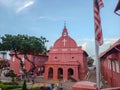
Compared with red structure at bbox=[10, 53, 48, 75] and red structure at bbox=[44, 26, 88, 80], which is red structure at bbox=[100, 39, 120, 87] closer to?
red structure at bbox=[44, 26, 88, 80]

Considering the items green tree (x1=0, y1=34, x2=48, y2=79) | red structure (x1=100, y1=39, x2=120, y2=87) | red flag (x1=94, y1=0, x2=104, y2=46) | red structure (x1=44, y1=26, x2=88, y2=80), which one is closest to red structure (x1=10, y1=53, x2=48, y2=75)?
red structure (x1=44, y1=26, x2=88, y2=80)

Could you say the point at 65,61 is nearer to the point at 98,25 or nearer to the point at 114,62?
the point at 114,62

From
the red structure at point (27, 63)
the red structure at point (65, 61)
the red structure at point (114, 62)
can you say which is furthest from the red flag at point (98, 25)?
the red structure at point (27, 63)

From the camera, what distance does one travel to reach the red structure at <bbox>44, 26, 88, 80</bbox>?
35.0 meters

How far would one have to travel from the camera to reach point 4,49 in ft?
99.8

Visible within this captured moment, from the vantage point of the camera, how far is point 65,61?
36344mm

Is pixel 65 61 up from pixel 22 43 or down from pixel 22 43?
down

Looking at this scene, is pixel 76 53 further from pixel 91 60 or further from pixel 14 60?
pixel 91 60

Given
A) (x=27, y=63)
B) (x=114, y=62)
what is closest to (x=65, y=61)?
(x=27, y=63)

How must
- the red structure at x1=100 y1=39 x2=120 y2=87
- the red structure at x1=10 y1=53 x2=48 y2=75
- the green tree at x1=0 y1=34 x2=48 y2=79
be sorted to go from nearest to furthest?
1. the red structure at x1=100 y1=39 x2=120 y2=87
2. the green tree at x1=0 y1=34 x2=48 y2=79
3. the red structure at x1=10 y1=53 x2=48 y2=75

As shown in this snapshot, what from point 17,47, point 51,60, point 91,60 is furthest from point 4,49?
point 91,60

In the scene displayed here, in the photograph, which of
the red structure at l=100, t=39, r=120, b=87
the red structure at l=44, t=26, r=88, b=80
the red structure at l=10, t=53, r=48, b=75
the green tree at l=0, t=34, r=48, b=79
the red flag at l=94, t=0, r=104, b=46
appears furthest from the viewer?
the red structure at l=10, t=53, r=48, b=75

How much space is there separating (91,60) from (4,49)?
56814mm

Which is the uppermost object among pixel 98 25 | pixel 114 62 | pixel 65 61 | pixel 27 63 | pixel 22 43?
pixel 22 43
